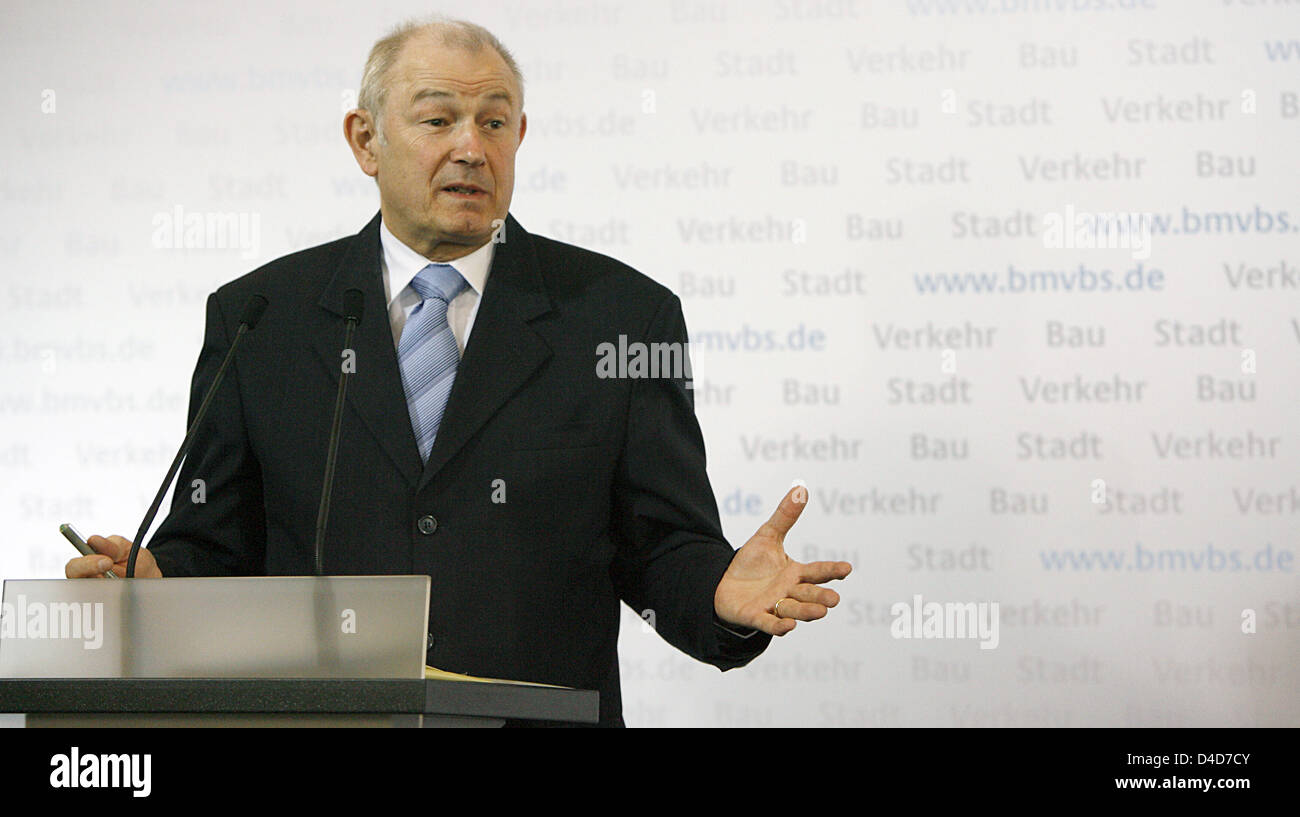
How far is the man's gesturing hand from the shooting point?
4.36 feet

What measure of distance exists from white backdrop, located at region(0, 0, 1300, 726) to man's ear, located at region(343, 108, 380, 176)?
2.70 ft

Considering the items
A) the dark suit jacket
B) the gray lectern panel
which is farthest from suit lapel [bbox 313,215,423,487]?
the gray lectern panel

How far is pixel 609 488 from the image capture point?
1.92 m

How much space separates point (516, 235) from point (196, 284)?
1.32 meters

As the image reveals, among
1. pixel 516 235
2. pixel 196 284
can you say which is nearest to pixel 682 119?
pixel 516 235

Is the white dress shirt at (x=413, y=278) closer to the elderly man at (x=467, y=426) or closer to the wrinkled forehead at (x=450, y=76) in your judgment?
the elderly man at (x=467, y=426)

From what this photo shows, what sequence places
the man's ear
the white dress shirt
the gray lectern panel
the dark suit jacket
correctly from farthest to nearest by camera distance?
the man's ear, the white dress shirt, the dark suit jacket, the gray lectern panel

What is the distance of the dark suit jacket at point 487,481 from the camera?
1.82 meters

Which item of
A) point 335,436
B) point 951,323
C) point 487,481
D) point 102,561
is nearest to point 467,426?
point 487,481

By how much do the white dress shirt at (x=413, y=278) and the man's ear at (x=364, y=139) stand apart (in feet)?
0.61

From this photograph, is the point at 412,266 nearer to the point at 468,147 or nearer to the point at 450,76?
the point at 468,147

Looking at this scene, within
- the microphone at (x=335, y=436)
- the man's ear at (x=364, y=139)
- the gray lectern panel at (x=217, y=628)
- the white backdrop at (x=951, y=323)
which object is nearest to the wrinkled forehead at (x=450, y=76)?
the man's ear at (x=364, y=139)

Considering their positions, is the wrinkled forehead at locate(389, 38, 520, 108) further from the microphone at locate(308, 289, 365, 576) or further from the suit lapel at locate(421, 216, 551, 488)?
the microphone at locate(308, 289, 365, 576)

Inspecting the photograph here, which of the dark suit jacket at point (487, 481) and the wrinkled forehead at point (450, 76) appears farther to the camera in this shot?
the wrinkled forehead at point (450, 76)
